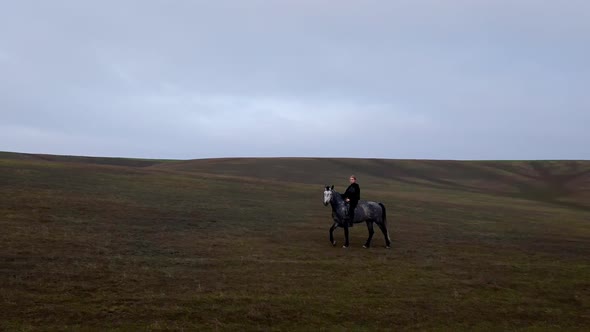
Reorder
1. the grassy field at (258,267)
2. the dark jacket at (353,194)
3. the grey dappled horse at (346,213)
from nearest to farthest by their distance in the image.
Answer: the grassy field at (258,267) → the dark jacket at (353,194) → the grey dappled horse at (346,213)

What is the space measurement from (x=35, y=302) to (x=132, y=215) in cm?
1428

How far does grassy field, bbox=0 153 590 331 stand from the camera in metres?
11.9

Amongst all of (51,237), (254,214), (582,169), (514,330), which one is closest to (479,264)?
(514,330)

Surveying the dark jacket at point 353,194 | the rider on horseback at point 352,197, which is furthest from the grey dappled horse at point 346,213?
the dark jacket at point 353,194

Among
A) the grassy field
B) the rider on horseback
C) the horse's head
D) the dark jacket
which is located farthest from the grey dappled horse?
the grassy field

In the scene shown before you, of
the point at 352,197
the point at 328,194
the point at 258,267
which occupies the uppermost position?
the point at 328,194

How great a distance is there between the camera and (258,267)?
54.4 ft

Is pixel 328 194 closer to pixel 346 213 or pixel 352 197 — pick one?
pixel 352 197

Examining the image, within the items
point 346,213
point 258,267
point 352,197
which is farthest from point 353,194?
point 258,267

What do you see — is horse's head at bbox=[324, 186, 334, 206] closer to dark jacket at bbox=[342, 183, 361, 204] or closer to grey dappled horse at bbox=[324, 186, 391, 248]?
grey dappled horse at bbox=[324, 186, 391, 248]

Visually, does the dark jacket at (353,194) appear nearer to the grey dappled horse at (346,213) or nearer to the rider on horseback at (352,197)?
the rider on horseback at (352,197)

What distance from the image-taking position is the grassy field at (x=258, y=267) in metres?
11.9

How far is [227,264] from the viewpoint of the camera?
55.3 feet

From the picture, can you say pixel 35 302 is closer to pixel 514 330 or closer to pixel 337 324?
pixel 337 324
